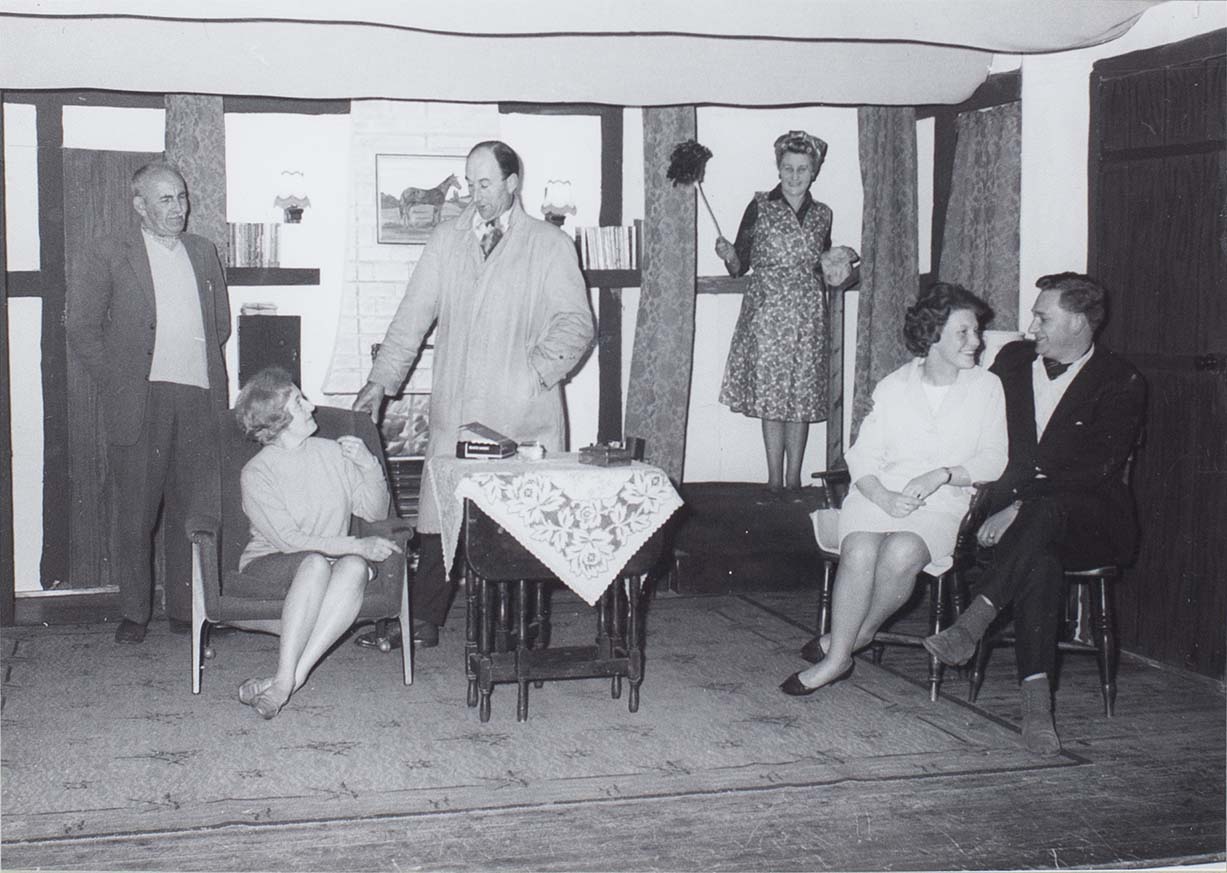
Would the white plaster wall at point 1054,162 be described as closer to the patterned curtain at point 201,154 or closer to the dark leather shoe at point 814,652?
the dark leather shoe at point 814,652

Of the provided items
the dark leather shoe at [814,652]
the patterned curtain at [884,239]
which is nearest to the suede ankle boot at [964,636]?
the dark leather shoe at [814,652]

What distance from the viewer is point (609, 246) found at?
6.77 meters

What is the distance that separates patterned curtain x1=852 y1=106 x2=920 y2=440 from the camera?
7.00 metres

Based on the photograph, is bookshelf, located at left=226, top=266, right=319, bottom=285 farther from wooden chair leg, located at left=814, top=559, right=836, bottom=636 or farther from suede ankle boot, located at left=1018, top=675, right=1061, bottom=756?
suede ankle boot, located at left=1018, top=675, right=1061, bottom=756

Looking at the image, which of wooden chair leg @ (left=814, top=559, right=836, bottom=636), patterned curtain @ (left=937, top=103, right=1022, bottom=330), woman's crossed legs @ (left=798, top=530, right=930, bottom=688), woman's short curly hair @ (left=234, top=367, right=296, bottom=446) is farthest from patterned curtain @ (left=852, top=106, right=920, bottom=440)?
woman's short curly hair @ (left=234, top=367, right=296, bottom=446)

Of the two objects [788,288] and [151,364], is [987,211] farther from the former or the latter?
[151,364]

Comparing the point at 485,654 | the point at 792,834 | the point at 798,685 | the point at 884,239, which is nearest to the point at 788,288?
the point at 884,239

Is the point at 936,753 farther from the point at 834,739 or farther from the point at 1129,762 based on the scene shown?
the point at 1129,762

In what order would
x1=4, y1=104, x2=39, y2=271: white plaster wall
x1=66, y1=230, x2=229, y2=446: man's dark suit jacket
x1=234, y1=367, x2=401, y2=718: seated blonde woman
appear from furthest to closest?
x1=4, y1=104, x2=39, y2=271: white plaster wall → x1=66, y1=230, x2=229, y2=446: man's dark suit jacket → x1=234, y1=367, x2=401, y2=718: seated blonde woman

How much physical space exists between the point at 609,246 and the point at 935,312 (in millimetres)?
2536

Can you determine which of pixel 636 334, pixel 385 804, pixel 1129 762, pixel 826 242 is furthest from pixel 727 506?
pixel 385 804

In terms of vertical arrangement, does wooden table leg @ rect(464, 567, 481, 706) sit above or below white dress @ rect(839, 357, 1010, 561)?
below

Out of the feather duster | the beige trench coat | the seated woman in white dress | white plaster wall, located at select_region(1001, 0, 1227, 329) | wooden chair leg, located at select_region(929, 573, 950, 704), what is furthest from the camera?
the feather duster

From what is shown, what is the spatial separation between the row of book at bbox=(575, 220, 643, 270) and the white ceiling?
0.73 meters
